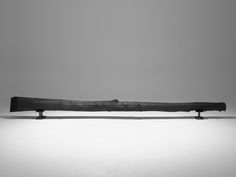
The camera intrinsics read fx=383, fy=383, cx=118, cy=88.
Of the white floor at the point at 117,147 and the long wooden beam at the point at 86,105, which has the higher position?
the long wooden beam at the point at 86,105

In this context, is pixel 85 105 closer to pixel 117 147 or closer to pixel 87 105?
pixel 87 105

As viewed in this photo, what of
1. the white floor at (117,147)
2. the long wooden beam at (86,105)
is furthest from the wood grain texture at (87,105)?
the white floor at (117,147)

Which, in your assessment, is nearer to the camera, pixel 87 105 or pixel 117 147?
pixel 117 147

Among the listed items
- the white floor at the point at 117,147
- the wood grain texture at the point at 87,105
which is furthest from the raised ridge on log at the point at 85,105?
the white floor at the point at 117,147

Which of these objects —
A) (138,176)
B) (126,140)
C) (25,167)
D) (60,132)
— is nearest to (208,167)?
(138,176)

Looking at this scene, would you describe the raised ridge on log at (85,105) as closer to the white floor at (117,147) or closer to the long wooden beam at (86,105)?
the long wooden beam at (86,105)

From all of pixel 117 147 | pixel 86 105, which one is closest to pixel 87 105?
pixel 86 105

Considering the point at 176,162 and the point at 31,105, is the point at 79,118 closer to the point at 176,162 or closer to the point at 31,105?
the point at 31,105

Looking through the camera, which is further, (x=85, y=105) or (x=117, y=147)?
(x=85, y=105)

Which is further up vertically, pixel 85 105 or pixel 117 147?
pixel 85 105

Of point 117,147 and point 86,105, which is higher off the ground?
point 86,105

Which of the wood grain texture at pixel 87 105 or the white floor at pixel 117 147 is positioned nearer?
the white floor at pixel 117 147

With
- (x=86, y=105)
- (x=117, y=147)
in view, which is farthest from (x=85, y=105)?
(x=117, y=147)

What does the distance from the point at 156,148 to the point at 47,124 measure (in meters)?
2.27
